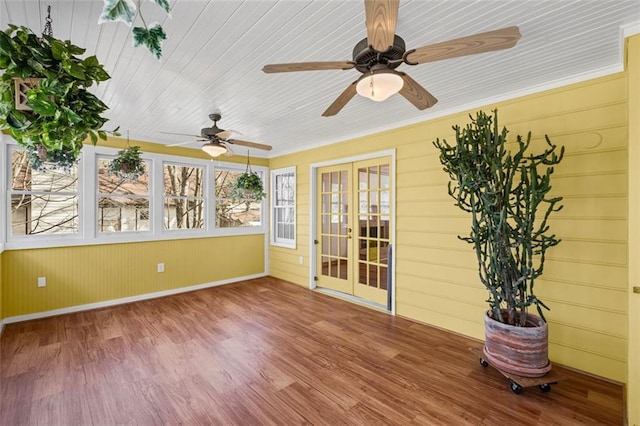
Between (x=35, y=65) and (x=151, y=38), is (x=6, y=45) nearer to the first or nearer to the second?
(x=35, y=65)

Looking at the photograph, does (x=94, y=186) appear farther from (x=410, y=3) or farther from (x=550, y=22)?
(x=550, y=22)

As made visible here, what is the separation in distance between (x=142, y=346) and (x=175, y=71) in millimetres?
2743

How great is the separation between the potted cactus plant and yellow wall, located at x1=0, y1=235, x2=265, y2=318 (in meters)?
4.35

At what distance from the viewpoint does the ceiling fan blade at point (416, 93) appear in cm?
193

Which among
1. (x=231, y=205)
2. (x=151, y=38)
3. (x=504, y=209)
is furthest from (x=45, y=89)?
(x=231, y=205)

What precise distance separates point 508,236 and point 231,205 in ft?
15.4

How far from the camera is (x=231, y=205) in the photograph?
5.66 meters

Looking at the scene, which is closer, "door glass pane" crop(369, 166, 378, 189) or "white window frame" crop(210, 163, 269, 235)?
"door glass pane" crop(369, 166, 378, 189)

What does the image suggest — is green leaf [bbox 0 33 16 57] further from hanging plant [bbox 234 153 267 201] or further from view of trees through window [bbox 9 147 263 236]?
hanging plant [bbox 234 153 267 201]

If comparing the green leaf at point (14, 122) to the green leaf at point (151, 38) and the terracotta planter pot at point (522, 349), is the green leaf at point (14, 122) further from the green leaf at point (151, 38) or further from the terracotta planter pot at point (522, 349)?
the terracotta planter pot at point (522, 349)

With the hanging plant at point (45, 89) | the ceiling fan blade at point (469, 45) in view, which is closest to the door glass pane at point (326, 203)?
the ceiling fan blade at point (469, 45)

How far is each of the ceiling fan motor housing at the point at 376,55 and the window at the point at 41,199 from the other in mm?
4152

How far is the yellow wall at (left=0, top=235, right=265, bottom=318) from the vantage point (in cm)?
364

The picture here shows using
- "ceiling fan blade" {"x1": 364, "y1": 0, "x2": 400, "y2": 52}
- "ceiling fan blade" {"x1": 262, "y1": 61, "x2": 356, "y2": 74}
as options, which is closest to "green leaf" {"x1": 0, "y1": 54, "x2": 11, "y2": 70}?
"ceiling fan blade" {"x1": 262, "y1": 61, "x2": 356, "y2": 74}
